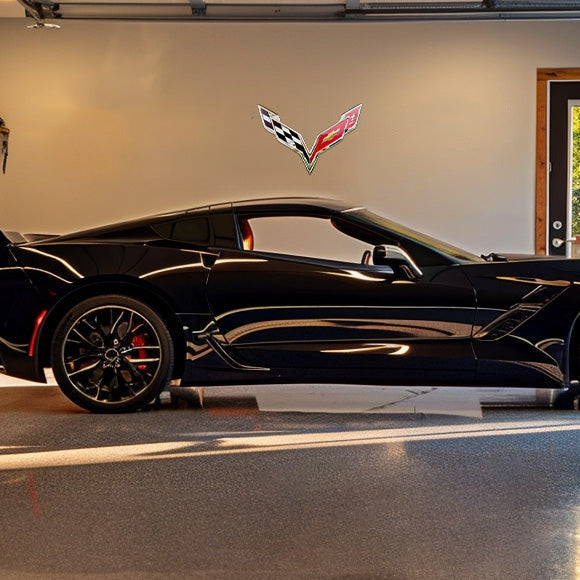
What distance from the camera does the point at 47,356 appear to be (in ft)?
19.1

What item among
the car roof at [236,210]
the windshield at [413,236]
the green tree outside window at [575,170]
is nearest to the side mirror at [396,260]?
the windshield at [413,236]

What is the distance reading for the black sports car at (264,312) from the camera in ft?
17.8

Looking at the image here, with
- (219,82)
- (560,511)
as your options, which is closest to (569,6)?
(219,82)

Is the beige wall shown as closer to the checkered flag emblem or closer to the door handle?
the checkered flag emblem

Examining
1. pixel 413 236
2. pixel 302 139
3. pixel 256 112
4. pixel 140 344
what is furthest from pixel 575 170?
pixel 140 344

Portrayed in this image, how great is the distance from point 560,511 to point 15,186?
773cm

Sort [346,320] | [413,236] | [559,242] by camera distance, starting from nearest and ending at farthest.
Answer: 1. [346,320]
2. [413,236]
3. [559,242]

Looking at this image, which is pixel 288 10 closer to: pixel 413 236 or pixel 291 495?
pixel 413 236

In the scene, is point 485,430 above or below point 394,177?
below

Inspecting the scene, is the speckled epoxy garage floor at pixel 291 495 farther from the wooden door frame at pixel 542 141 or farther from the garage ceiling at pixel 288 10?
the garage ceiling at pixel 288 10

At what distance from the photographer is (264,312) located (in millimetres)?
5559

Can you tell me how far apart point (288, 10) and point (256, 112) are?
100 cm

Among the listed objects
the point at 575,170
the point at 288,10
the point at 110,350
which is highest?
the point at 288,10

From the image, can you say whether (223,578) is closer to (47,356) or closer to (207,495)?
(207,495)
